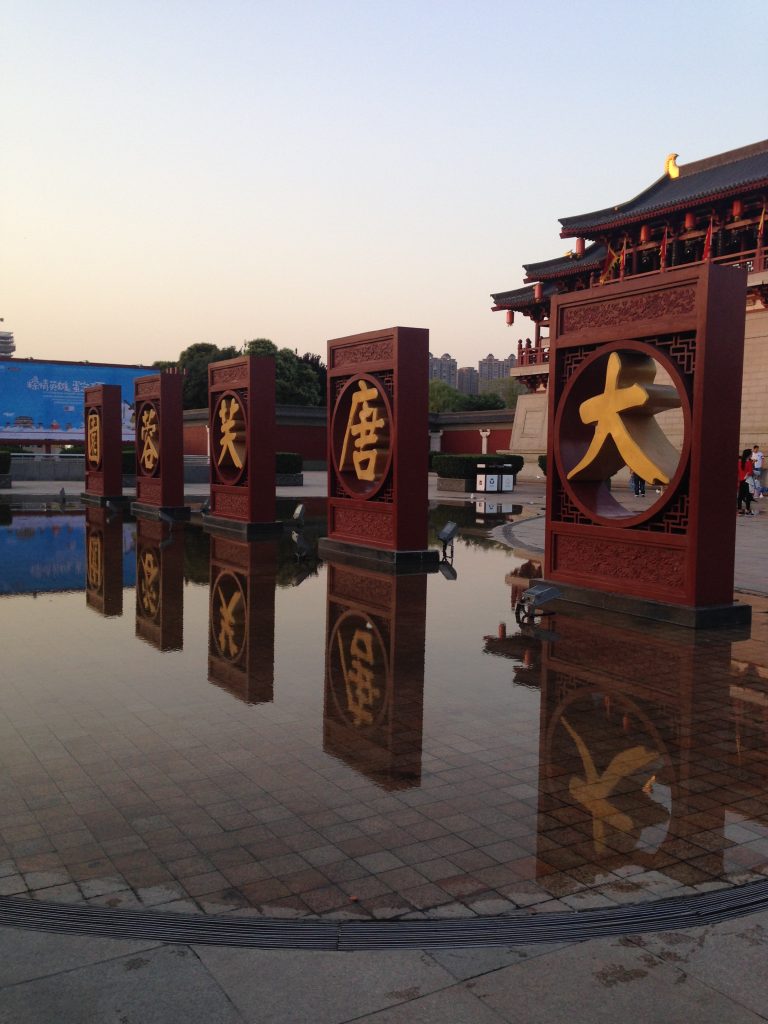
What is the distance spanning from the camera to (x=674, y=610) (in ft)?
27.6

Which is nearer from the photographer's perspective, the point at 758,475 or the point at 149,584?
the point at 149,584

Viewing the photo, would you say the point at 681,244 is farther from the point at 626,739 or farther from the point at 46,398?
the point at 626,739

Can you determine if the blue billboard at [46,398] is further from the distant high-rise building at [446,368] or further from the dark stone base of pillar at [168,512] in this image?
the distant high-rise building at [446,368]

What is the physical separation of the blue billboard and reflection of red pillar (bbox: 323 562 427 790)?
32713 mm

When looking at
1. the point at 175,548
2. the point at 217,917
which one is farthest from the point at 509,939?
the point at 175,548

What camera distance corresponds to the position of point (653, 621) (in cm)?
860

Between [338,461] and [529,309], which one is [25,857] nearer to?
[338,461]

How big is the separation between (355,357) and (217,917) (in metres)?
10.4

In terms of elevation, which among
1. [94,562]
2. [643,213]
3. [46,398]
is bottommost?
[94,562]

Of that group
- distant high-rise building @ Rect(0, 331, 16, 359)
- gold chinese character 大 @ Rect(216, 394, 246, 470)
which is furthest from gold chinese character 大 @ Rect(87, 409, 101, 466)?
distant high-rise building @ Rect(0, 331, 16, 359)

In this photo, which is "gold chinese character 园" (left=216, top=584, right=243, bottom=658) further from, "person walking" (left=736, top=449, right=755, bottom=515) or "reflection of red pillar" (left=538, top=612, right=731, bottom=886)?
"person walking" (left=736, top=449, right=755, bottom=515)

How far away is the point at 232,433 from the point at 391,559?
5242 millimetres

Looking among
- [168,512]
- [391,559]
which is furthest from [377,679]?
[168,512]

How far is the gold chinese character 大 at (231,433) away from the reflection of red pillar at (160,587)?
5.38ft
